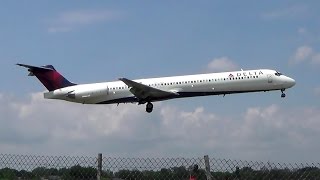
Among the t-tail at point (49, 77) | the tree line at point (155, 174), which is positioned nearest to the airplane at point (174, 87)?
the t-tail at point (49, 77)

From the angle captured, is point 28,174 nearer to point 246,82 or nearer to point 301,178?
point 301,178

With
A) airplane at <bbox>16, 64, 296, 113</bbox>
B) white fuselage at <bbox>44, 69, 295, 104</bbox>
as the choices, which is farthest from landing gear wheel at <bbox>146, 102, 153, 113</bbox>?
white fuselage at <bbox>44, 69, 295, 104</bbox>

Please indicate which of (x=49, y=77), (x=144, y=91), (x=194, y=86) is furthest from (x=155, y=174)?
(x=49, y=77)

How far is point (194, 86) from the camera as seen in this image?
46.2m

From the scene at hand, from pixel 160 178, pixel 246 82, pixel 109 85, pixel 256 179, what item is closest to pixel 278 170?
pixel 256 179

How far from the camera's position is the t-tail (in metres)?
52.5

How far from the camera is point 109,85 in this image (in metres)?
48.8

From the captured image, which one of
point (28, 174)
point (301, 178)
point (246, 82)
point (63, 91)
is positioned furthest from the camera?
point (63, 91)

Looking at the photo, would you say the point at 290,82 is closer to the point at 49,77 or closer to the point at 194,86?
the point at 194,86

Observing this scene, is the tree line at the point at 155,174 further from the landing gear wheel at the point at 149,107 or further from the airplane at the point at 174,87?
the landing gear wheel at the point at 149,107

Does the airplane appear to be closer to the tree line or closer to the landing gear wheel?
the landing gear wheel

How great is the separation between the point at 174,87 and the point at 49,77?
12.2 meters

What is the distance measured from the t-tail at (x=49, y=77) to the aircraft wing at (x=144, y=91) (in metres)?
8.11

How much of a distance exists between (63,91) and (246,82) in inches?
606
